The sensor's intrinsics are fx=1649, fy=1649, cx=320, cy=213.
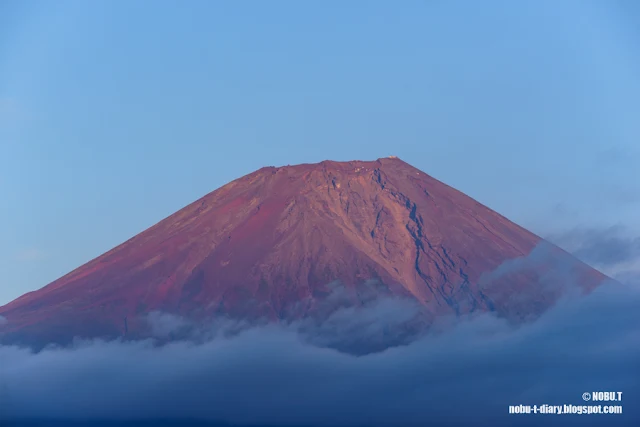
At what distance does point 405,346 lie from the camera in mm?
192375

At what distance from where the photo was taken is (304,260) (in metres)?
188

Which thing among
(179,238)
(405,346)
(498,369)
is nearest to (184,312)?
(179,238)

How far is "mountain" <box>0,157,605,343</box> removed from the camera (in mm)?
188250

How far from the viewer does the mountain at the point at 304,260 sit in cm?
18825

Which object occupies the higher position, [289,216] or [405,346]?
[289,216]

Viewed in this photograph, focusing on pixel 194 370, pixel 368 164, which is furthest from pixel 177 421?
pixel 368 164

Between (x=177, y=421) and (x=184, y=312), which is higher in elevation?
(x=184, y=312)

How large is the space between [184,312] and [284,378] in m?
14.3

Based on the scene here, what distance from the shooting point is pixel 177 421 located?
190750 millimetres

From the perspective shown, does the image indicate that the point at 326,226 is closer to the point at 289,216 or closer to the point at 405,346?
the point at 289,216

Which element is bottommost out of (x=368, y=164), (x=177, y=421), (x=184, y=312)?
(x=177, y=421)

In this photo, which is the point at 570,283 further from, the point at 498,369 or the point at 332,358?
the point at 332,358

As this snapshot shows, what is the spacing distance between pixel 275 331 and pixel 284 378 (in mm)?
7617

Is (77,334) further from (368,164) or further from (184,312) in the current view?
(368,164)
